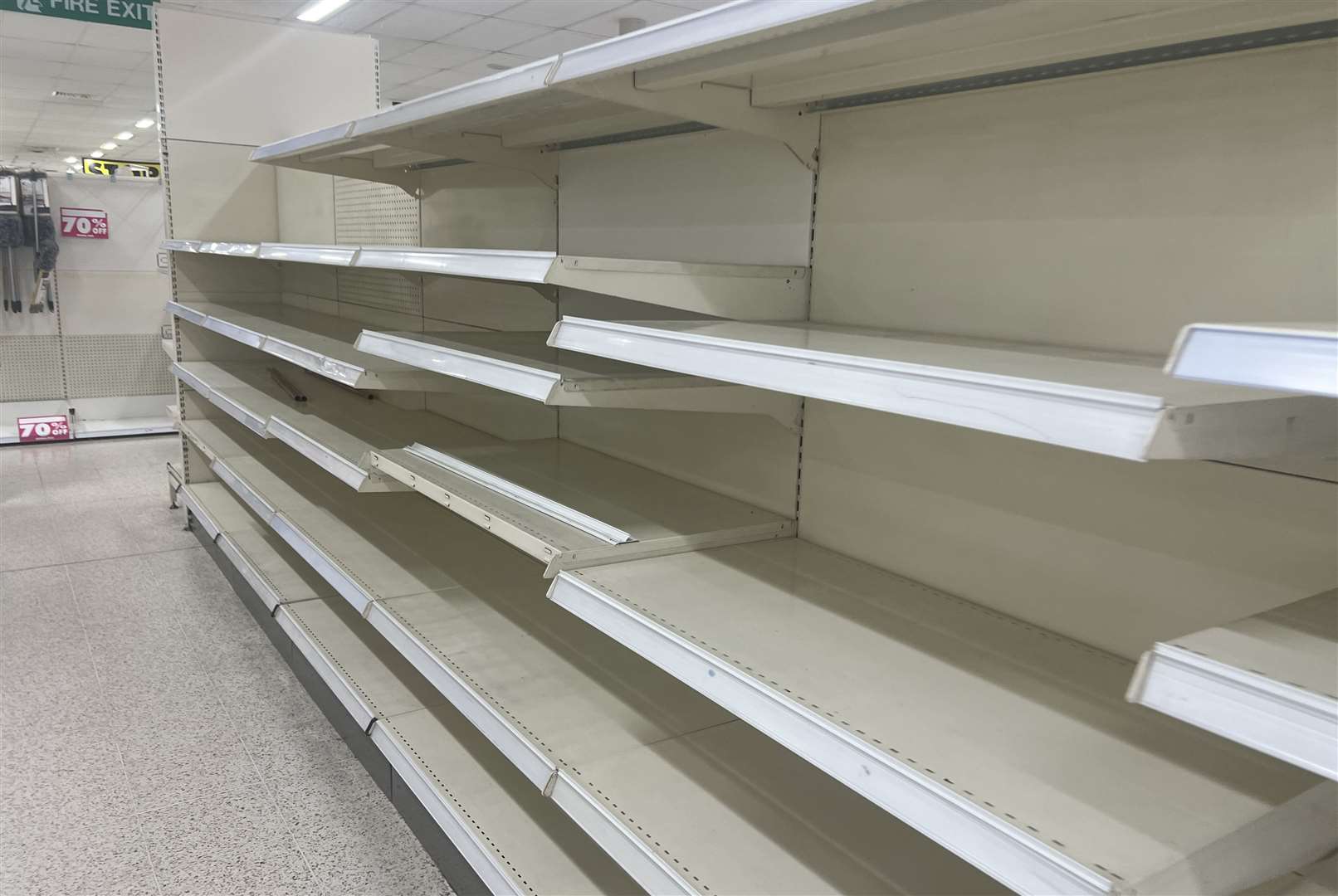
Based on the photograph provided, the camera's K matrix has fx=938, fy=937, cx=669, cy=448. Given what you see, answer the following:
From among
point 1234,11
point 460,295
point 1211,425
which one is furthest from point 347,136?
point 1211,425

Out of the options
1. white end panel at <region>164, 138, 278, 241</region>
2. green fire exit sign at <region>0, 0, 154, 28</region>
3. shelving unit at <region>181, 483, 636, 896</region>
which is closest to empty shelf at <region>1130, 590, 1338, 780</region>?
shelving unit at <region>181, 483, 636, 896</region>

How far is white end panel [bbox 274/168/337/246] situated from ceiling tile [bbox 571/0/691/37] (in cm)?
390

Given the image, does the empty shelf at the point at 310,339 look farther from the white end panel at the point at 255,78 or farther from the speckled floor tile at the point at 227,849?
the speckled floor tile at the point at 227,849

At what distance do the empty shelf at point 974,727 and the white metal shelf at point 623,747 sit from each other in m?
0.34

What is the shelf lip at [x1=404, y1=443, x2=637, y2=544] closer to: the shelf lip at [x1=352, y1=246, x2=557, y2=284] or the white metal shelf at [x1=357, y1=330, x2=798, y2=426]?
the white metal shelf at [x1=357, y1=330, x2=798, y2=426]

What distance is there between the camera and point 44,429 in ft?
22.3

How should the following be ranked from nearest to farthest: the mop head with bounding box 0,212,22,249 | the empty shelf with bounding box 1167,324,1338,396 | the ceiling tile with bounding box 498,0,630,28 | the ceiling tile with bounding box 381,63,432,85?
the empty shelf with bounding box 1167,324,1338,396 < the mop head with bounding box 0,212,22,249 < the ceiling tile with bounding box 498,0,630,28 < the ceiling tile with bounding box 381,63,432,85

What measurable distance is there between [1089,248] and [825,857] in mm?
1017

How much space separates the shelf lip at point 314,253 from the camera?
265 centimetres

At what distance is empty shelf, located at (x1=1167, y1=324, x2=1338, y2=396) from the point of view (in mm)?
636

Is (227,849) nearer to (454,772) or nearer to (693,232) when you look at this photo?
(454,772)

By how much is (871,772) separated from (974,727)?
0.58 feet

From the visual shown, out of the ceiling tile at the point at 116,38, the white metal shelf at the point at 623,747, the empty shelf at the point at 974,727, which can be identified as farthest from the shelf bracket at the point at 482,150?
the ceiling tile at the point at 116,38

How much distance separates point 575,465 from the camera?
8.20 feet
